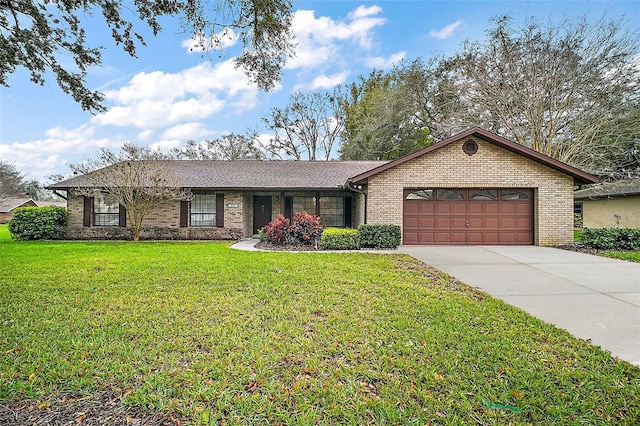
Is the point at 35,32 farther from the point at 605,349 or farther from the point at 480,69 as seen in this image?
the point at 480,69

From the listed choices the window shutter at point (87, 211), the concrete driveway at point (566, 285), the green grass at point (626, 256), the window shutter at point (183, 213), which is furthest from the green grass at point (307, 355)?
the window shutter at point (87, 211)

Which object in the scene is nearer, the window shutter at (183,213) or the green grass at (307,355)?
the green grass at (307,355)

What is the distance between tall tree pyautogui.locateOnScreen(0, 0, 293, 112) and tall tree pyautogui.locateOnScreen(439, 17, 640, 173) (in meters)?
17.4

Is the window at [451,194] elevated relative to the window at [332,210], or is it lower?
elevated

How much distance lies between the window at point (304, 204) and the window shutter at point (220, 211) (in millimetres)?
3464

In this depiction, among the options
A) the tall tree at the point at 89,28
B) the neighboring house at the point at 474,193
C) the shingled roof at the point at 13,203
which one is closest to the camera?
the tall tree at the point at 89,28

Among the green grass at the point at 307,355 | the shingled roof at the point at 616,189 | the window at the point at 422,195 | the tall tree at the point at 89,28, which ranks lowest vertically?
the green grass at the point at 307,355

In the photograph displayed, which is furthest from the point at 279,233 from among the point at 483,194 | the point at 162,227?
the point at 483,194

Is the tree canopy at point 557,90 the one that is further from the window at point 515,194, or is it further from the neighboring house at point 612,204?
the window at point 515,194

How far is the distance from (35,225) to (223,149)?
1982cm

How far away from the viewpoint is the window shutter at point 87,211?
622 inches

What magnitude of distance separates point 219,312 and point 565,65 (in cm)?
2019

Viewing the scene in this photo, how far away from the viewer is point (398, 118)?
2630 cm

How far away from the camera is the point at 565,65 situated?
17219mm
